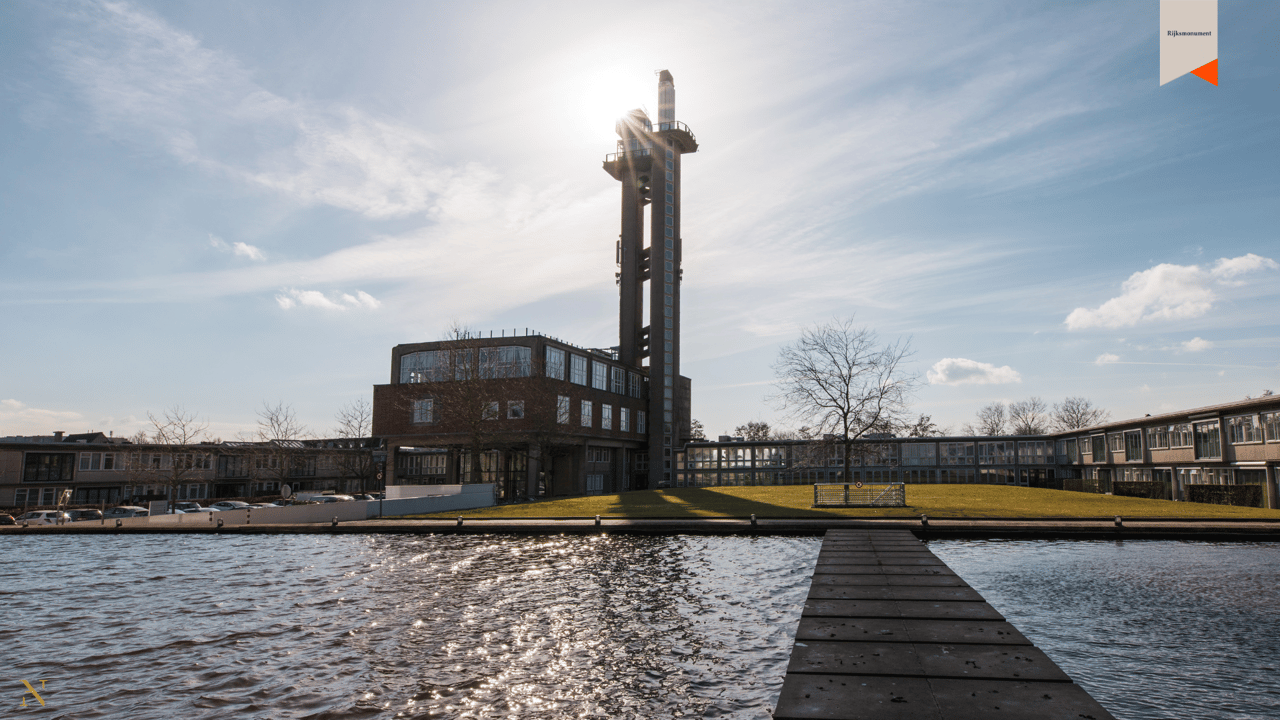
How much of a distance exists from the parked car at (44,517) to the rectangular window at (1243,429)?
68.9m

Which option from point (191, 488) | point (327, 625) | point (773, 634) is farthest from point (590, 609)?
point (191, 488)

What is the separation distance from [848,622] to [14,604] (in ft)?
62.4

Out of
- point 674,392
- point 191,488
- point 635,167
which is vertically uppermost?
point 635,167

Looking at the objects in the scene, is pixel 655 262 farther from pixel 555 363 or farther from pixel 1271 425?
pixel 1271 425

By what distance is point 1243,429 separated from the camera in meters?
Answer: 43.5

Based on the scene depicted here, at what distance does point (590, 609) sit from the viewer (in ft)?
48.0

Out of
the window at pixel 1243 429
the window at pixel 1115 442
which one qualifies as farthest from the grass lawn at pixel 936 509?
the window at pixel 1115 442

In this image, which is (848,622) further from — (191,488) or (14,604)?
(191,488)

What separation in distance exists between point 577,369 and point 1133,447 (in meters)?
48.2

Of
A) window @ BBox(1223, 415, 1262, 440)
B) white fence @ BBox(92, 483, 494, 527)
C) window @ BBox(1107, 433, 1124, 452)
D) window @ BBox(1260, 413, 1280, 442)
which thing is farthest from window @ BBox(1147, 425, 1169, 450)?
white fence @ BBox(92, 483, 494, 527)

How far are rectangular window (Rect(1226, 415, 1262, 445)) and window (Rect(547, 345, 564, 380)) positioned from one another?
158 ft

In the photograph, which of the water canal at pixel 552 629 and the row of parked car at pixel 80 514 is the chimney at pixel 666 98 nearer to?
the row of parked car at pixel 80 514

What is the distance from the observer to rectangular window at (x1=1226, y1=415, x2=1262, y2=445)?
4188cm

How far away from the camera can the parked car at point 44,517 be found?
4312 cm
